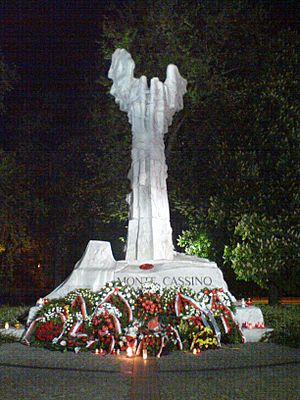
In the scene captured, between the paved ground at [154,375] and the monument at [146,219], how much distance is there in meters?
2.48

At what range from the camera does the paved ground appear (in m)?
7.18

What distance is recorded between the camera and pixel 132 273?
13102 mm

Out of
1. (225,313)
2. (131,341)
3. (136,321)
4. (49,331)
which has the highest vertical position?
(225,313)

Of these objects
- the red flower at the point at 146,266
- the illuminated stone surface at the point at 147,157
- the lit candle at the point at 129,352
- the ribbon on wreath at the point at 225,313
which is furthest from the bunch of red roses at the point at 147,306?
the illuminated stone surface at the point at 147,157

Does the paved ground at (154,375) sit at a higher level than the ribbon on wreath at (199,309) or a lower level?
lower

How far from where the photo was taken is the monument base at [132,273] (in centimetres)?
1305

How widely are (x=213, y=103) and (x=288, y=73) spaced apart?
9.88 feet

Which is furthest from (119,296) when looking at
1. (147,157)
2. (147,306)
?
(147,157)

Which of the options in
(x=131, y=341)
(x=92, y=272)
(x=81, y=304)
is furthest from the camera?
(x=92, y=272)

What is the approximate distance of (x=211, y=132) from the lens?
2180 cm

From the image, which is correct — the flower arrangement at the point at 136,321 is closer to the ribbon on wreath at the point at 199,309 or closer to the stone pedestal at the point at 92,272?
the ribbon on wreath at the point at 199,309

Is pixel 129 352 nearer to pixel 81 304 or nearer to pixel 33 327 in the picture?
pixel 81 304

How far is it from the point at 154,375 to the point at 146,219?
6388 millimetres

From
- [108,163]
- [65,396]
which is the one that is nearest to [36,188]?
[108,163]
